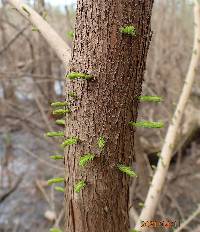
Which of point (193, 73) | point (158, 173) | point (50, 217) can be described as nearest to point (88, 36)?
point (158, 173)

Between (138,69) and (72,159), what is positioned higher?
(138,69)

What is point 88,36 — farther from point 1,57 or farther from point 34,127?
point 1,57

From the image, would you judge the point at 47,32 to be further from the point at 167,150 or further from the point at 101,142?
the point at 167,150

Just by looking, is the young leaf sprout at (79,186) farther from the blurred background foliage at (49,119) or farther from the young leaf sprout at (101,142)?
the blurred background foliage at (49,119)
